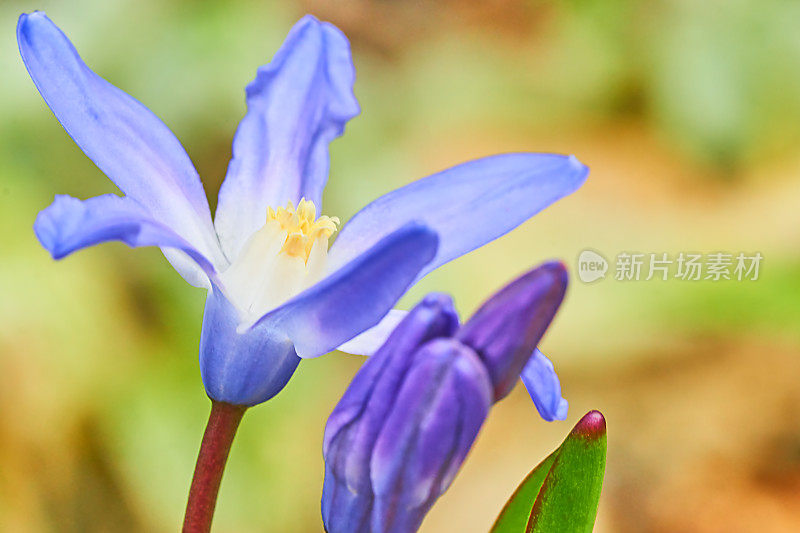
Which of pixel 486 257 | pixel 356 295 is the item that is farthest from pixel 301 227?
pixel 486 257

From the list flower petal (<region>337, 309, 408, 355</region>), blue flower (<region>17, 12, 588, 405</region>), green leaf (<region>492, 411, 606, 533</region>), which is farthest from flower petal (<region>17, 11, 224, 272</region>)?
green leaf (<region>492, 411, 606, 533</region>)

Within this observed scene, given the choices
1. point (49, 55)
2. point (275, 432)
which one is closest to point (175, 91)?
point (275, 432)

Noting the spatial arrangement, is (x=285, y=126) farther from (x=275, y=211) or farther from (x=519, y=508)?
(x=519, y=508)

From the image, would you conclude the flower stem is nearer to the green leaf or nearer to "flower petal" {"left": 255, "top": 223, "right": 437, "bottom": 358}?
"flower petal" {"left": 255, "top": 223, "right": 437, "bottom": 358}

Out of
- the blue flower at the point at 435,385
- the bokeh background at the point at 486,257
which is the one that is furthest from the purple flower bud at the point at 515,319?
the bokeh background at the point at 486,257

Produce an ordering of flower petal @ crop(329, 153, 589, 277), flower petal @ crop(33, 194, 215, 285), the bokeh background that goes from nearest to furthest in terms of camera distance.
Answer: flower petal @ crop(33, 194, 215, 285) < flower petal @ crop(329, 153, 589, 277) < the bokeh background

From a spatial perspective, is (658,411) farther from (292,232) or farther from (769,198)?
(292,232)
